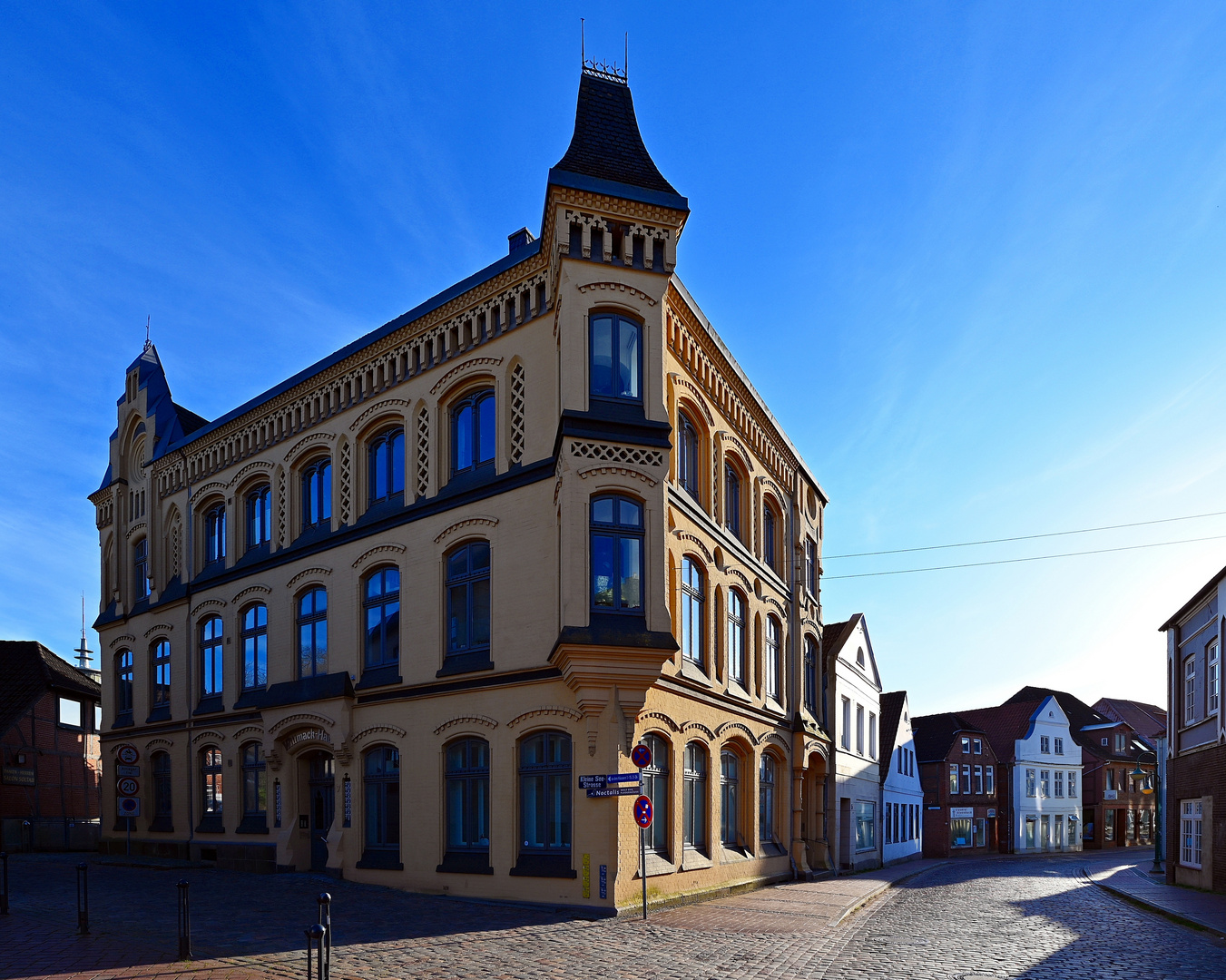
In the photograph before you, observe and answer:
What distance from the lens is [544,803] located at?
18.0 metres

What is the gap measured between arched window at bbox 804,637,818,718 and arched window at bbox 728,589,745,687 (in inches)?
284

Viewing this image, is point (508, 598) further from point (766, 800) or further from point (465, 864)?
point (766, 800)

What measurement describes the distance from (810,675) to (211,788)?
18.7 m

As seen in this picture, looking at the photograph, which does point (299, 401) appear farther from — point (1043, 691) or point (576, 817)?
point (1043, 691)

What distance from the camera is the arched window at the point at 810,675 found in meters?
32.2

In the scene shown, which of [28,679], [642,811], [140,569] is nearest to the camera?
[642,811]

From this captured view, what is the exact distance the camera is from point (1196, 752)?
88.3ft

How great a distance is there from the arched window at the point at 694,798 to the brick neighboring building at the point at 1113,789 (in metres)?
54.6

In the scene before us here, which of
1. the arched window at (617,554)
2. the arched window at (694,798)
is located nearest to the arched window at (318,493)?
the arched window at (617,554)

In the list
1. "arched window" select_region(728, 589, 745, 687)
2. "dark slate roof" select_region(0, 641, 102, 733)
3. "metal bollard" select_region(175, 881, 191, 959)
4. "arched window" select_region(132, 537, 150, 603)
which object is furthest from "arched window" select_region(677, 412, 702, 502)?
"dark slate roof" select_region(0, 641, 102, 733)

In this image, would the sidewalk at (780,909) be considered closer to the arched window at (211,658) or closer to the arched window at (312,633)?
the arched window at (312,633)

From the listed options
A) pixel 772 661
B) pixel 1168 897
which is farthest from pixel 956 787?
pixel 1168 897

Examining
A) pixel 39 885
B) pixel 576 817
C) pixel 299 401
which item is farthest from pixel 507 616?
pixel 39 885

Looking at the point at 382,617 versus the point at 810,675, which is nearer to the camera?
the point at 382,617
